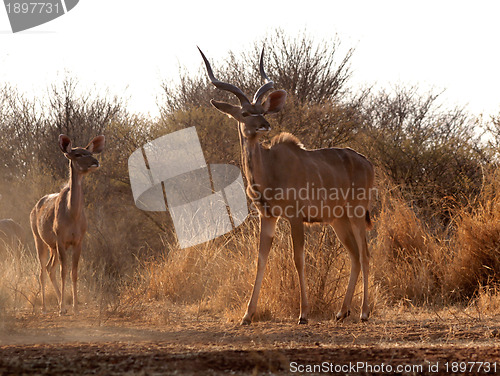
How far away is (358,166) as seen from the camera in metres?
7.99

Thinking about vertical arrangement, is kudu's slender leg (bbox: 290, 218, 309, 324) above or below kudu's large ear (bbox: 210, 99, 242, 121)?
below

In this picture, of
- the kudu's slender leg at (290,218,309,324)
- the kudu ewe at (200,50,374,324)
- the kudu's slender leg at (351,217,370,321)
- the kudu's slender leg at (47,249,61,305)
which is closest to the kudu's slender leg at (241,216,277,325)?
the kudu ewe at (200,50,374,324)

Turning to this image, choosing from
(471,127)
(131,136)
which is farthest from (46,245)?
(471,127)

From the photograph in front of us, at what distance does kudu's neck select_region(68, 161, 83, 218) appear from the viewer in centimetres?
893

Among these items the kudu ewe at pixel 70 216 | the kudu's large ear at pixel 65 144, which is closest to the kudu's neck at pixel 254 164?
the kudu ewe at pixel 70 216

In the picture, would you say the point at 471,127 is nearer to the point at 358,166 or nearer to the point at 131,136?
the point at 131,136

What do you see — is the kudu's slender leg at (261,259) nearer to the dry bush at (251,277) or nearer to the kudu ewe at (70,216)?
the dry bush at (251,277)

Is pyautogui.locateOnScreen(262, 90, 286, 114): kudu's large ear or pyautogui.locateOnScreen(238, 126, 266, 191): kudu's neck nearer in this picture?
pyautogui.locateOnScreen(238, 126, 266, 191): kudu's neck

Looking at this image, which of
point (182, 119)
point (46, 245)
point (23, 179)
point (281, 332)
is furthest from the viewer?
point (23, 179)

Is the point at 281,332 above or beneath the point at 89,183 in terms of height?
beneath

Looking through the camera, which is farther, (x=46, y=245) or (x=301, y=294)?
(x=46, y=245)

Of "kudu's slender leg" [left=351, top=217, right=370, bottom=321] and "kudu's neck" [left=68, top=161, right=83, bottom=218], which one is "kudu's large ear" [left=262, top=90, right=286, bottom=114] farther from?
"kudu's neck" [left=68, top=161, right=83, bottom=218]

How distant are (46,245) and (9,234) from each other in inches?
88.3

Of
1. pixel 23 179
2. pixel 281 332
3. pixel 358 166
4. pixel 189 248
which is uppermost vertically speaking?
pixel 23 179
